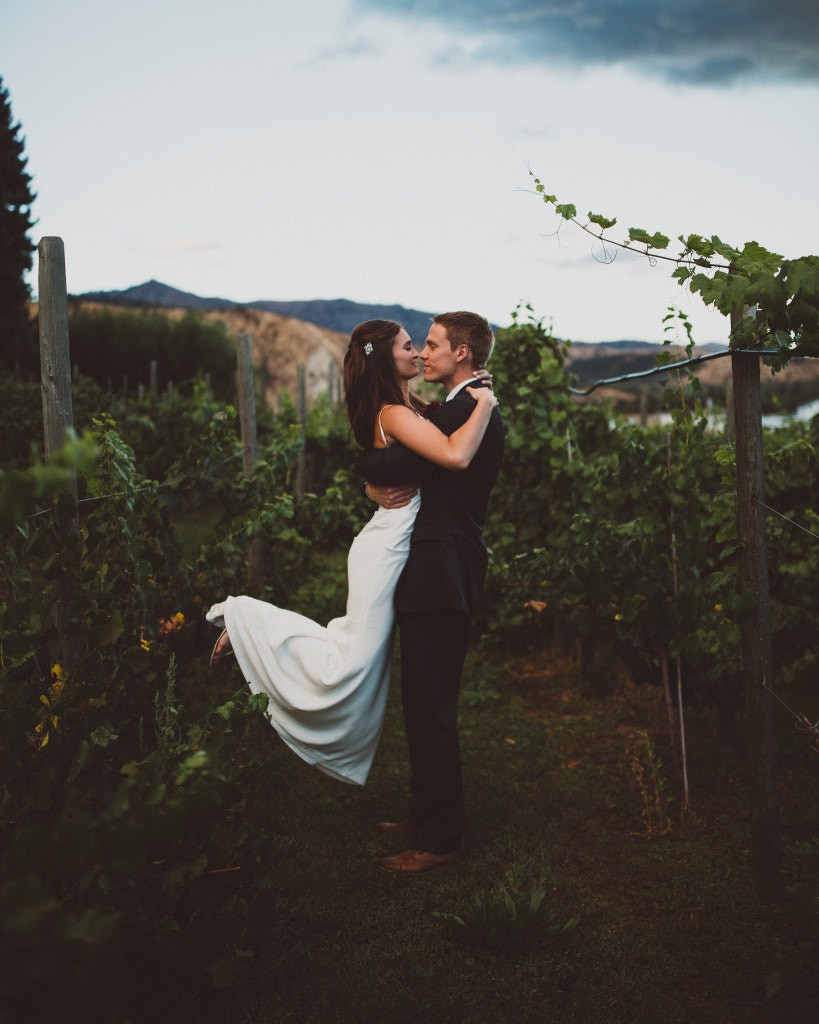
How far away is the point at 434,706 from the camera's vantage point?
2.73 metres

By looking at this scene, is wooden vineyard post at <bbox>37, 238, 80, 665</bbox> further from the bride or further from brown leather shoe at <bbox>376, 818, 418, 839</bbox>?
brown leather shoe at <bbox>376, 818, 418, 839</bbox>

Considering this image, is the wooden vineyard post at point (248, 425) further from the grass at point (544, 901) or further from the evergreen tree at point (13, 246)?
the evergreen tree at point (13, 246)

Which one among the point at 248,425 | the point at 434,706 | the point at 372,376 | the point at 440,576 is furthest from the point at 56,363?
the point at 248,425

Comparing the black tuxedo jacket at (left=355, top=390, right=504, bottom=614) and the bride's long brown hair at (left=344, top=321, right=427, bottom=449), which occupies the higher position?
the bride's long brown hair at (left=344, top=321, right=427, bottom=449)

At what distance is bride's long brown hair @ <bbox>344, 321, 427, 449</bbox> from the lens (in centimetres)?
271

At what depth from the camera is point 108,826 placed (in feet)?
4.06

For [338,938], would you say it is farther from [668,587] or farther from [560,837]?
[668,587]

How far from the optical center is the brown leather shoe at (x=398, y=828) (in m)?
3.04

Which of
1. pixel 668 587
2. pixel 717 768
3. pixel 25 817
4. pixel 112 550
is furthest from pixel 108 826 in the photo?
pixel 717 768

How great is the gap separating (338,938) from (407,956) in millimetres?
231

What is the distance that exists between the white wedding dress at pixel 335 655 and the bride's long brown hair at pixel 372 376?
32 centimetres

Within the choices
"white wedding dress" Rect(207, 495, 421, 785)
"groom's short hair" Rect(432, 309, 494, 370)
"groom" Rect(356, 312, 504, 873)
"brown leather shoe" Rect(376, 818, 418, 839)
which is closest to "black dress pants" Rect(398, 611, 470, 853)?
"groom" Rect(356, 312, 504, 873)

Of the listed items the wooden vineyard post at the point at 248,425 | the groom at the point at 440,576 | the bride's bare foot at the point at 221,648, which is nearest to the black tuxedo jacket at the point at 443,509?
the groom at the point at 440,576

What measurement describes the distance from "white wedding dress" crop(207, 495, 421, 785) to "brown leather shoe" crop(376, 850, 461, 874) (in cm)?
37
